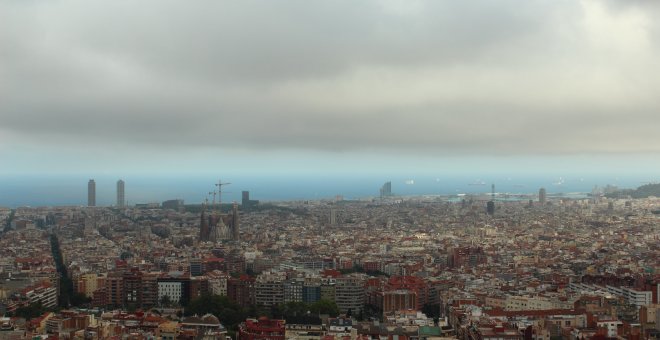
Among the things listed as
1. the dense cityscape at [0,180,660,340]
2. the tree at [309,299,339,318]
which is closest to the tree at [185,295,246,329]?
the dense cityscape at [0,180,660,340]

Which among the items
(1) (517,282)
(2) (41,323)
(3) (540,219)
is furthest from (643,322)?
(3) (540,219)

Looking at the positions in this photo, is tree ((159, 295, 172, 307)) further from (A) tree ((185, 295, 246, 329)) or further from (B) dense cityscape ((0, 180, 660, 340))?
(A) tree ((185, 295, 246, 329))

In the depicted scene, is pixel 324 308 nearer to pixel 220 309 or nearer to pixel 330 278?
pixel 220 309

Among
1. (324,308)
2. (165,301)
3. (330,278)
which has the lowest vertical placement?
(165,301)

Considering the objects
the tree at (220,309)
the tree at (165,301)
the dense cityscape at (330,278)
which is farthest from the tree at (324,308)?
the tree at (165,301)

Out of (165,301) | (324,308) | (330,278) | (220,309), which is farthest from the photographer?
(330,278)

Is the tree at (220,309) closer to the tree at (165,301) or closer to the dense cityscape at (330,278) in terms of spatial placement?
the dense cityscape at (330,278)

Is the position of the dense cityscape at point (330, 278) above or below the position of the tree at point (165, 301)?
above

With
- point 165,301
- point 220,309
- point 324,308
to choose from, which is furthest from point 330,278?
point 165,301
